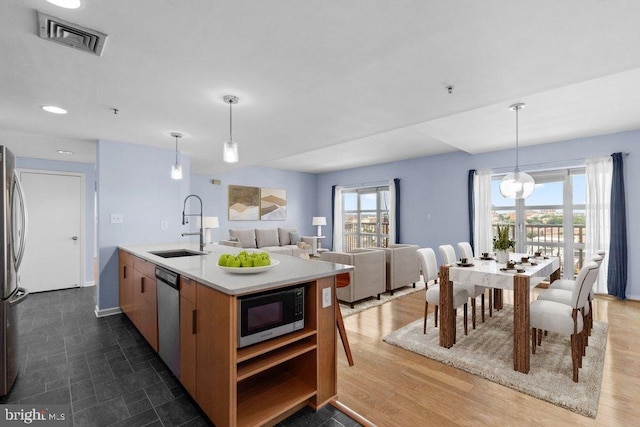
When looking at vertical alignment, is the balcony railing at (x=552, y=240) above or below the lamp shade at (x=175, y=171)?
below

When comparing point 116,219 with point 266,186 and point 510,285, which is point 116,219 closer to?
point 510,285

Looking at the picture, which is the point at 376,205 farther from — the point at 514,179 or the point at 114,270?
the point at 114,270

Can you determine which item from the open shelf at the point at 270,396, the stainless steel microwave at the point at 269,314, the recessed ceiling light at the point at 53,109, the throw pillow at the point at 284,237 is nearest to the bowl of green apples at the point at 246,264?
the stainless steel microwave at the point at 269,314

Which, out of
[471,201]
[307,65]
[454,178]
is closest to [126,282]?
[307,65]

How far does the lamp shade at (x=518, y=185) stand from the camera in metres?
3.61

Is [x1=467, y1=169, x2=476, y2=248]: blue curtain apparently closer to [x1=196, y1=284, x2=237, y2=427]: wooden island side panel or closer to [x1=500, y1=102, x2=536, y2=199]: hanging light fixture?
[x1=500, y1=102, x2=536, y2=199]: hanging light fixture

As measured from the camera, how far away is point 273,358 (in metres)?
1.75

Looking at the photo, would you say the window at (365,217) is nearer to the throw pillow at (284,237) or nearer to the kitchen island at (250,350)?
the throw pillow at (284,237)

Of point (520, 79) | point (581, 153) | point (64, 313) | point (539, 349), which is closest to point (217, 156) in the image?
point (64, 313)

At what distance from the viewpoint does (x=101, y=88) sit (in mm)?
2301

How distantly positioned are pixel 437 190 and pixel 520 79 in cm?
461

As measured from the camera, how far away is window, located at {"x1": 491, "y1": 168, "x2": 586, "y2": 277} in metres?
4.97

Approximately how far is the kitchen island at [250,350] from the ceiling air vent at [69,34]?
1448 mm

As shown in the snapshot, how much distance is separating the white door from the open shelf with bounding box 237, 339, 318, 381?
5.18 meters
